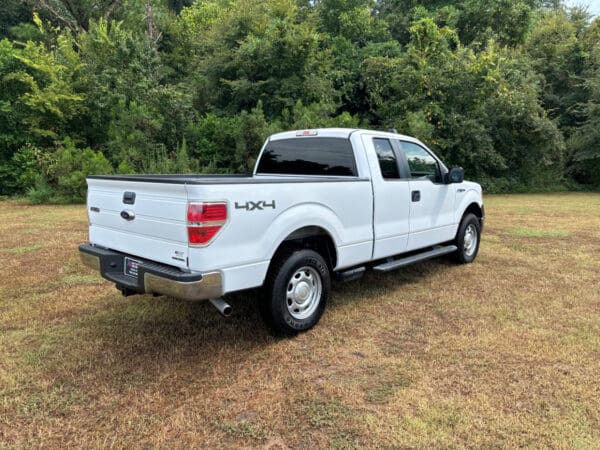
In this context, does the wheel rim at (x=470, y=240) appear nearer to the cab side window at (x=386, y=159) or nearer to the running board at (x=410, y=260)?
the running board at (x=410, y=260)

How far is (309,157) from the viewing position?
497 centimetres

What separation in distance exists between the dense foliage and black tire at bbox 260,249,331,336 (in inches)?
434

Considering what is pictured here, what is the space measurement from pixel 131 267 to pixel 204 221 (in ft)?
3.16

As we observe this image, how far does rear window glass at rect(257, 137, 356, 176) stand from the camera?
4.69m

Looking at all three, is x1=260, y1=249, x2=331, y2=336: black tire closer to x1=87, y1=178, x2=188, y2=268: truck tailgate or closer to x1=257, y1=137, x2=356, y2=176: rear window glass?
x1=87, y1=178, x2=188, y2=268: truck tailgate

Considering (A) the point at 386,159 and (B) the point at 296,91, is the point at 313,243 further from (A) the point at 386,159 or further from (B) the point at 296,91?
(B) the point at 296,91

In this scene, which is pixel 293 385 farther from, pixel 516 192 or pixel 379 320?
pixel 516 192

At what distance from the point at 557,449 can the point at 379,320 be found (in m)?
2.00

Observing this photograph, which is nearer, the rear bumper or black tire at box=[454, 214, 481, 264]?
the rear bumper

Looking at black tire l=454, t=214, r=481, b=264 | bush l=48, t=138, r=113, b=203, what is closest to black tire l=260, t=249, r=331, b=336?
black tire l=454, t=214, r=481, b=264

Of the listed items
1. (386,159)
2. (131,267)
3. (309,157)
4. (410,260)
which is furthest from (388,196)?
(131,267)

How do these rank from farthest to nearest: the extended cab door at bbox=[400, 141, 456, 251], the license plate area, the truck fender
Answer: the truck fender → the extended cab door at bbox=[400, 141, 456, 251] → the license plate area

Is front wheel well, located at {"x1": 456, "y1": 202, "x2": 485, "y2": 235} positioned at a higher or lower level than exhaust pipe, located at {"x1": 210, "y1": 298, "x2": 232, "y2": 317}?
higher

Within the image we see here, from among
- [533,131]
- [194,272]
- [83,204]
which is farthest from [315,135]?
[533,131]
